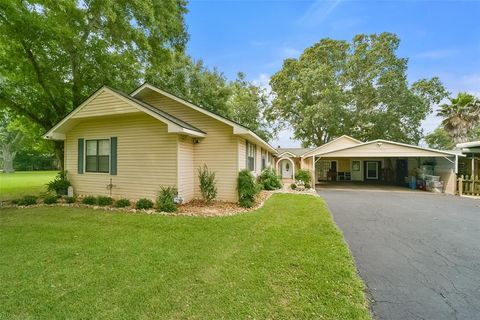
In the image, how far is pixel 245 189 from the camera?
8.88 m

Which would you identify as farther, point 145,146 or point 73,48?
point 73,48

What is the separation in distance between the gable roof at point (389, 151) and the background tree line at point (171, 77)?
37.0ft

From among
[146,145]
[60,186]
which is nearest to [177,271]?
[146,145]

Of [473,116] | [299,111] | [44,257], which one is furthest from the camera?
[299,111]

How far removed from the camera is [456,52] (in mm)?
13477

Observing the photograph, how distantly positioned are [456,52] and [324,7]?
9655 millimetres

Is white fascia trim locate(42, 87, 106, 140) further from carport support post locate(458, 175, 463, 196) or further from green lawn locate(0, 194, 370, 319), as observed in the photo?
carport support post locate(458, 175, 463, 196)

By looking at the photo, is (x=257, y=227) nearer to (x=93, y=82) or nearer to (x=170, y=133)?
(x=170, y=133)

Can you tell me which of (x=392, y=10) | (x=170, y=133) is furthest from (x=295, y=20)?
(x=170, y=133)

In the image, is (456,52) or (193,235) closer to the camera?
(193,235)

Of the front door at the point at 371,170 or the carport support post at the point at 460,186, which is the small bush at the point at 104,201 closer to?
the carport support post at the point at 460,186

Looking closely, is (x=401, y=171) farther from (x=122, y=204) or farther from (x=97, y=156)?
(x=97, y=156)

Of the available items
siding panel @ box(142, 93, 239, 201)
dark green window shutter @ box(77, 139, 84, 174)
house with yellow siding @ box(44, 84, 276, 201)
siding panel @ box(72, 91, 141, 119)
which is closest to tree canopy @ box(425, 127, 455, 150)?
house with yellow siding @ box(44, 84, 276, 201)

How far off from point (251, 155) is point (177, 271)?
8710 mm
